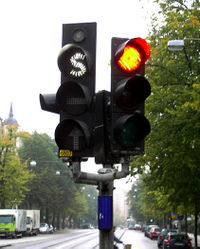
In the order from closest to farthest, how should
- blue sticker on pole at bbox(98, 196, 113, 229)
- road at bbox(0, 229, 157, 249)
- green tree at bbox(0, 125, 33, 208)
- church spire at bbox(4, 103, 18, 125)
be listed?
blue sticker on pole at bbox(98, 196, 113, 229), road at bbox(0, 229, 157, 249), green tree at bbox(0, 125, 33, 208), church spire at bbox(4, 103, 18, 125)

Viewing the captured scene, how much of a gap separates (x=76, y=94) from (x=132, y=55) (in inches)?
22.8

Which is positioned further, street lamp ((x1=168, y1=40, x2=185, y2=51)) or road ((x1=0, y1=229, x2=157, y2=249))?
road ((x1=0, y1=229, x2=157, y2=249))

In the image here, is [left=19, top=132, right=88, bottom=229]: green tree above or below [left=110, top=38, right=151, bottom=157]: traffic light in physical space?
above

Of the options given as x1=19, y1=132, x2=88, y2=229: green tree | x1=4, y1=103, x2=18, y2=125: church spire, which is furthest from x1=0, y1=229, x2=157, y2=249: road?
x1=4, y1=103, x2=18, y2=125: church spire

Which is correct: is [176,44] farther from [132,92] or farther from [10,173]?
[10,173]

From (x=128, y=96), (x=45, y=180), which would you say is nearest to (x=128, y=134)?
(x=128, y=96)

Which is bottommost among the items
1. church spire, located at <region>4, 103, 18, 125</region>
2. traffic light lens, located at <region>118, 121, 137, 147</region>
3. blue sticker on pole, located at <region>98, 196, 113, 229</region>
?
blue sticker on pole, located at <region>98, 196, 113, 229</region>

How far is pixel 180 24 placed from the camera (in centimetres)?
1912

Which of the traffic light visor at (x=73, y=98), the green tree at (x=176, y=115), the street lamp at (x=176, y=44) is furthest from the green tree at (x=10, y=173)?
the traffic light visor at (x=73, y=98)

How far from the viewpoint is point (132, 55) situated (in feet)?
13.3

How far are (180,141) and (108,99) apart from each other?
46.2ft

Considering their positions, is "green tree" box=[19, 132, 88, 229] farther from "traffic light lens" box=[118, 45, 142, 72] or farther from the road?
→ "traffic light lens" box=[118, 45, 142, 72]

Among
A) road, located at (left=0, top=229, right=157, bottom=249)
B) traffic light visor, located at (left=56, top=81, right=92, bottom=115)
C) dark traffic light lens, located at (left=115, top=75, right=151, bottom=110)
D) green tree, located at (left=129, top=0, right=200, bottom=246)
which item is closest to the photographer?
dark traffic light lens, located at (left=115, top=75, right=151, bottom=110)

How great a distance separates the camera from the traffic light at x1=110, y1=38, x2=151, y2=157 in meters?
3.90
